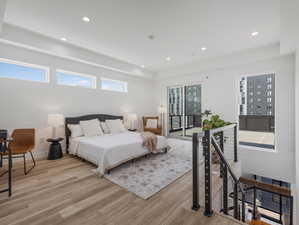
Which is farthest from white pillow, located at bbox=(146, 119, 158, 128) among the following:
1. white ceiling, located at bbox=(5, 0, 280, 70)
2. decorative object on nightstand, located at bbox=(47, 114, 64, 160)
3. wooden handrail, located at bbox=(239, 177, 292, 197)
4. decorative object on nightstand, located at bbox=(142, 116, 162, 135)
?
wooden handrail, located at bbox=(239, 177, 292, 197)

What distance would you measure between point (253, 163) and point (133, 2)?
16.3ft

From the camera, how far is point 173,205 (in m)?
1.86

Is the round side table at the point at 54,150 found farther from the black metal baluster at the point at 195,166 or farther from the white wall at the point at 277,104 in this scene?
the white wall at the point at 277,104

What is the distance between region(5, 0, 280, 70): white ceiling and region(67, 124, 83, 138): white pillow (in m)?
2.21

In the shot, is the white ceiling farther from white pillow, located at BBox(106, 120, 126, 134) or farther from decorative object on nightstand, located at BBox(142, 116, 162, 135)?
decorative object on nightstand, located at BBox(142, 116, 162, 135)

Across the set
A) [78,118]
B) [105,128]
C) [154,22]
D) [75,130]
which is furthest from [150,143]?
[154,22]

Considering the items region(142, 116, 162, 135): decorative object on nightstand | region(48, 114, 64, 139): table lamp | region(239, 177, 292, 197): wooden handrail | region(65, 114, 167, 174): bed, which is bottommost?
region(239, 177, 292, 197): wooden handrail

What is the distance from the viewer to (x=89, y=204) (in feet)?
6.10

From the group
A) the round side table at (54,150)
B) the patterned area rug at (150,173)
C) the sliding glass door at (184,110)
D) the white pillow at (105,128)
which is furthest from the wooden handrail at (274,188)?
the round side table at (54,150)

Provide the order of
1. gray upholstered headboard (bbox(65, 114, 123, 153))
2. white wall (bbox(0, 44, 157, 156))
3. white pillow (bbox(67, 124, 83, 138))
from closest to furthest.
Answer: white wall (bbox(0, 44, 157, 156)) < white pillow (bbox(67, 124, 83, 138)) < gray upholstered headboard (bbox(65, 114, 123, 153))

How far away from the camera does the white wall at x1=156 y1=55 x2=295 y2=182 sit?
361 centimetres

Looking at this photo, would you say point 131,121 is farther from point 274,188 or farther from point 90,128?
point 274,188

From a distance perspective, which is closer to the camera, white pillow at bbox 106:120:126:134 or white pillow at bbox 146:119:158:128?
white pillow at bbox 106:120:126:134

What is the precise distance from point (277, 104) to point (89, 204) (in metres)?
4.87
